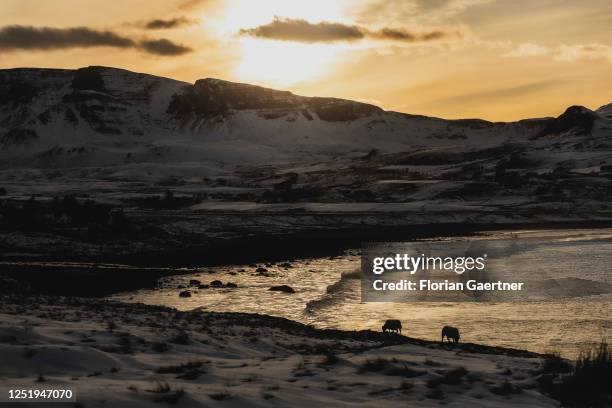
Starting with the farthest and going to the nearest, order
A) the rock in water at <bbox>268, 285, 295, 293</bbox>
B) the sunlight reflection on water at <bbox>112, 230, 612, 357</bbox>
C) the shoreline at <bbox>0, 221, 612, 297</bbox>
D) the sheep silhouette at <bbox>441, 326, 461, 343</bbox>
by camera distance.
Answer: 1. the shoreline at <bbox>0, 221, 612, 297</bbox>
2. the rock in water at <bbox>268, 285, 295, 293</bbox>
3. the sunlight reflection on water at <bbox>112, 230, 612, 357</bbox>
4. the sheep silhouette at <bbox>441, 326, 461, 343</bbox>

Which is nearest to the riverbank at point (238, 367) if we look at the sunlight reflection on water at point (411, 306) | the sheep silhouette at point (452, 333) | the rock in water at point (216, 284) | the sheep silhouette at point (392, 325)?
the sheep silhouette at point (452, 333)

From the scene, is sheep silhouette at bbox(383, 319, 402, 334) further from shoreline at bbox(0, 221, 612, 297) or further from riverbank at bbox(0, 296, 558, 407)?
shoreline at bbox(0, 221, 612, 297)

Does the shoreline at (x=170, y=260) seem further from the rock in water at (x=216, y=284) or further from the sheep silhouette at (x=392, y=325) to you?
the sheep silhouette at (x=392, y=325)

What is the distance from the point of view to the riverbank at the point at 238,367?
37.8ft

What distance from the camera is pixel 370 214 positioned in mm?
100125

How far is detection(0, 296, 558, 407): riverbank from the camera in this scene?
11.5 metres

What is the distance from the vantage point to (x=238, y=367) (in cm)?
1449

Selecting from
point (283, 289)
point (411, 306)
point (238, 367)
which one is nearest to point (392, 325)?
point (411, 306)

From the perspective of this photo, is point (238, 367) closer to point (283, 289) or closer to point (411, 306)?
point (411, 306)

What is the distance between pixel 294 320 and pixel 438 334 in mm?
6130

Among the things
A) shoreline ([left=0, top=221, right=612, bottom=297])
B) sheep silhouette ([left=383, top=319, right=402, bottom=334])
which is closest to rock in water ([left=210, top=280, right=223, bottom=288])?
shoreline ([left=0, top=221, right=612, bottom=297])

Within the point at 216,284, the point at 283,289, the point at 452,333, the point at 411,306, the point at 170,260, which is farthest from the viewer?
the point at 170,260

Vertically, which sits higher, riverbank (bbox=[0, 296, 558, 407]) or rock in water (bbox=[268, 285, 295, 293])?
riverbank (bbox=[0, 296, 558, 407])

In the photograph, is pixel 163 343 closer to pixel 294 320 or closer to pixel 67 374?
pixel 67 374
